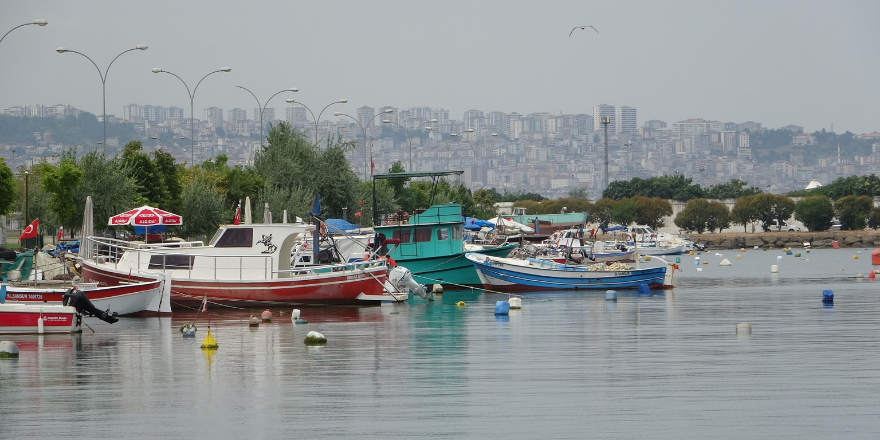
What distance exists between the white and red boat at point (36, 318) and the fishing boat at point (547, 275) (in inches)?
862

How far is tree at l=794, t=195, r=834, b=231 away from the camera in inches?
5960

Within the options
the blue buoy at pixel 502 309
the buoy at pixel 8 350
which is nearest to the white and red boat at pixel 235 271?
the blue buoy at pixel 502 309

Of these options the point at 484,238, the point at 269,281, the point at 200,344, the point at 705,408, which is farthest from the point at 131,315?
the point at 484,238

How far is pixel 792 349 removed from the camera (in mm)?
22094

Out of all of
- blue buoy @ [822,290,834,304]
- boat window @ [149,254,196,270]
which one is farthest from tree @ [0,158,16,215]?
blue buoy @ [822,290,834,304]

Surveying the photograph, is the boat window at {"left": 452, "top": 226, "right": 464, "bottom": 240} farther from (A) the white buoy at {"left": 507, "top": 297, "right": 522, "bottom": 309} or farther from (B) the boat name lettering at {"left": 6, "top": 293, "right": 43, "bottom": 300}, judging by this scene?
(B) the boat name lettering at {"left": 6, "top": 293, "right": 43, "bottom": 300}

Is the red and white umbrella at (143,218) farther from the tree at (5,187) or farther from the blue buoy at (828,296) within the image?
the blue buoy at (828,296)

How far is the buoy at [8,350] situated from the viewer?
69.5ft

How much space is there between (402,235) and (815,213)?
395ft

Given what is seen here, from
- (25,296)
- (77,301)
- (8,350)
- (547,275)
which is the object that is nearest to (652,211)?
(547,275)

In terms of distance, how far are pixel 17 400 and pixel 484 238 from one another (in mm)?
58621

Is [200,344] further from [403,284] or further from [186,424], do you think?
[403,284]

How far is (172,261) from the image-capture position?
33062 millimetres

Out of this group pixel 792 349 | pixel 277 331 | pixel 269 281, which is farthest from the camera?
pixel 269 281
